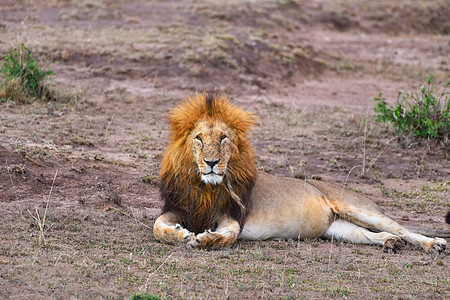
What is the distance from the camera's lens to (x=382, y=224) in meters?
6.23

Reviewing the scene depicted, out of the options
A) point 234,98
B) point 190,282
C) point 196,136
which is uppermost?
point 196,136

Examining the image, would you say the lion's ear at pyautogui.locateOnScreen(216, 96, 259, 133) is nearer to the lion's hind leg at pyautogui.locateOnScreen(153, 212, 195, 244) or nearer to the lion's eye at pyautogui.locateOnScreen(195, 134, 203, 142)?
the lion's eye at pyautogui.locateOnScreen(195, 134, 203, 142)

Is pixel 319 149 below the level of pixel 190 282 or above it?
below

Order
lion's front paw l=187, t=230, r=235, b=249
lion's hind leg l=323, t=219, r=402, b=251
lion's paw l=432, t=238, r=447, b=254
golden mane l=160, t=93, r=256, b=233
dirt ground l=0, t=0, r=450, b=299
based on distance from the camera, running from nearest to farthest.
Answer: dirt ground l=0, t=0, r=450, b=299
lion's front paw l=187, t=230, r=235, b=249
golden mane l=160, t=93, r=256, b=233
lion's paw l=432, t=238, r=447, b=254
lion's hind leg l=323, t=219, r=402, b=251

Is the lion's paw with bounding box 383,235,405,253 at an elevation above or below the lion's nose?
below

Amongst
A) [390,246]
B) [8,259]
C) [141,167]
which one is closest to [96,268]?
[8,259]

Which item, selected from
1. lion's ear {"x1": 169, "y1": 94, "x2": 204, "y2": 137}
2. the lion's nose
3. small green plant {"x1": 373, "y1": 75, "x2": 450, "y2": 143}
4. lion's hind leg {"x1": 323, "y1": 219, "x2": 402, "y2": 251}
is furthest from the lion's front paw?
small green plant {"x1": 373, "y1": 75, "x2": 450, "y2": 143}

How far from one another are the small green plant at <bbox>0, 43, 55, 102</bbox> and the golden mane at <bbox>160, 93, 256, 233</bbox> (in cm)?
498

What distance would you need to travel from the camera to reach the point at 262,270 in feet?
16.1

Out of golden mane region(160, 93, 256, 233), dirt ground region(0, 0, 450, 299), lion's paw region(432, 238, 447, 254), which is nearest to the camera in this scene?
dirt ground region(0, 0, 450, 299)

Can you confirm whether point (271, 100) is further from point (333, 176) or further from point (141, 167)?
point (141, 167)

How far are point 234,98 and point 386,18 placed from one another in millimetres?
12379

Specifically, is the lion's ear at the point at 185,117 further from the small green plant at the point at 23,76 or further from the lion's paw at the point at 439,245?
the small green plant at the point at 23,76

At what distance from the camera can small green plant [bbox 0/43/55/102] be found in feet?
32.8
